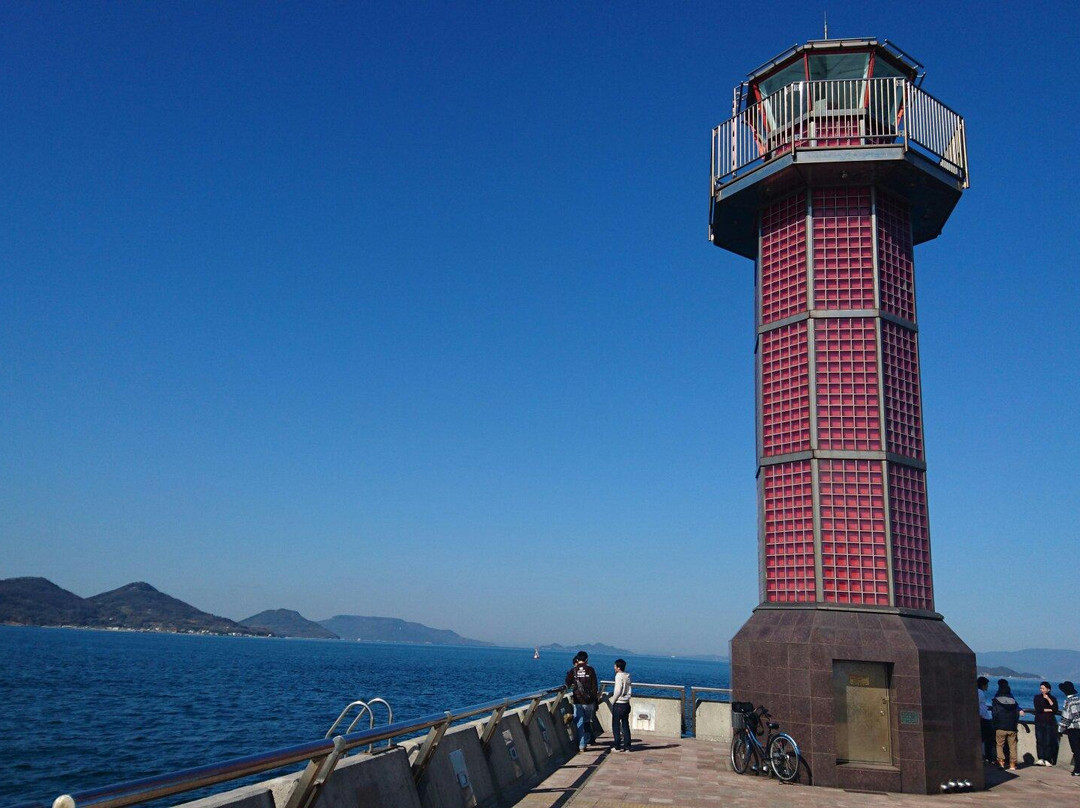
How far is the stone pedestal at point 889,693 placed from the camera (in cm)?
1441

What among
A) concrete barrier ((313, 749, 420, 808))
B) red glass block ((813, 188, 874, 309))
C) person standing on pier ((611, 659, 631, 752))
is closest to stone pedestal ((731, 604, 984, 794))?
person standing on pier ((611, 659, 631, 752))

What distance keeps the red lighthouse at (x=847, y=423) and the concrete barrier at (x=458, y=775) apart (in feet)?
22.5

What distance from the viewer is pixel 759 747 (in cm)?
1497

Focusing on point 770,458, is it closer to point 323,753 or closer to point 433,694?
point 323,753

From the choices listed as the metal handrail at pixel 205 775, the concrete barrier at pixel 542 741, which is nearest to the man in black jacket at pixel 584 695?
the concrete barrier at pixel 542 741

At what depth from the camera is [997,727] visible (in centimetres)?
1777

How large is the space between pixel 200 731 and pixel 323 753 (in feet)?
123

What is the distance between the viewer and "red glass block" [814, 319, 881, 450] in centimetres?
1661

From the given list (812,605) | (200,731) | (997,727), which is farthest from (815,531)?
(200,731)

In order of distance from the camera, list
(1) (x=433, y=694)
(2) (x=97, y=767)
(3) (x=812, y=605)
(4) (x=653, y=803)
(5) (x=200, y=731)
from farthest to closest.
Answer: (1) (x=433, y=694) → (5) (x=200, y=731) → (2) (x=97, y=767) → (3) (x=812, y=605) → (4) (x=653, y=803)

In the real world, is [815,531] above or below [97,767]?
above

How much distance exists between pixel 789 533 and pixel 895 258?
6536 mm

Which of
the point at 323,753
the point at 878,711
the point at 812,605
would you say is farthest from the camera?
the point at 812,605

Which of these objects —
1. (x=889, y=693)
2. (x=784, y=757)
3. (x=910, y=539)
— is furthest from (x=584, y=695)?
(x=910, y=539)
